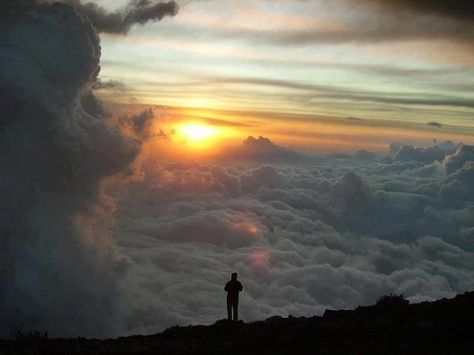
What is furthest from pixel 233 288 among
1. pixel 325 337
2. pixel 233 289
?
pixel 325 337

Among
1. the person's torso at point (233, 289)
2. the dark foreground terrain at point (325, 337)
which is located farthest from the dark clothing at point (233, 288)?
the dark foreground terrain at point (325, 337)

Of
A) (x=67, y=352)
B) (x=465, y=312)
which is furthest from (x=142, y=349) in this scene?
(x=465, y=312)

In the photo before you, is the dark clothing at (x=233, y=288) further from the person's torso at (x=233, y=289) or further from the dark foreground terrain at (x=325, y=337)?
the dark foreground terrain at (x=325, y=337)

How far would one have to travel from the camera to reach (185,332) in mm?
17516

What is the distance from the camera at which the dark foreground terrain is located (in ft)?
43.4

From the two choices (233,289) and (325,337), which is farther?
(233,289)

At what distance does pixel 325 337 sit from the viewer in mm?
14578

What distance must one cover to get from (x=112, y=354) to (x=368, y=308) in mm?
9495

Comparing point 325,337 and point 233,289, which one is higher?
point 233,289

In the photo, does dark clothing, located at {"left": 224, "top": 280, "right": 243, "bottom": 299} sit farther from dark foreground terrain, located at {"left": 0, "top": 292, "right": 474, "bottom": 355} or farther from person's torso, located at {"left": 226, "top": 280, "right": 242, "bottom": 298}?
dark foreground terrain, located at {"left": 0, "top": 292, "right": 474, "bottom": 355}

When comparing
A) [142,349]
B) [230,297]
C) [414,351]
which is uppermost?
[230,297]

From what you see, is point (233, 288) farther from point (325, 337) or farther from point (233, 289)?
point (325, 337)

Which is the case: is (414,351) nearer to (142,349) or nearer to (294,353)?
(294,353)

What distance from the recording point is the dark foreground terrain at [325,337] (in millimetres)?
13223
